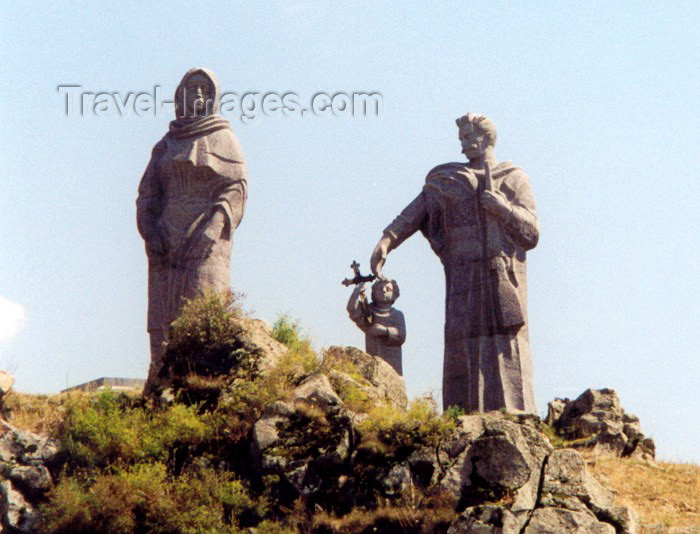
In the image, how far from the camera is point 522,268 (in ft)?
69.6

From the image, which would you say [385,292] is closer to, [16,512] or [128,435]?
[128,435]

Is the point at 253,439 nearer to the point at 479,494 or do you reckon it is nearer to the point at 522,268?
the point at 479,494

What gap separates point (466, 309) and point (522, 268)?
0.85 meters

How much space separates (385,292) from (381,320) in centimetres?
35

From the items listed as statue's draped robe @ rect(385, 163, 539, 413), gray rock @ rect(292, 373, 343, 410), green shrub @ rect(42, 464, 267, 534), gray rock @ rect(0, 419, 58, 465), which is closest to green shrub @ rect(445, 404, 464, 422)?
statue's draped robe @ rect(385, 163, 539, 413)

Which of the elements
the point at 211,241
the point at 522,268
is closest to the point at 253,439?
the point at 211,241

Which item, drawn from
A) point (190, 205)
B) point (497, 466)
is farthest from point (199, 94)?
point (497, 466)

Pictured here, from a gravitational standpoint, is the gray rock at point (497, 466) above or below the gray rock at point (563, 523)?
above

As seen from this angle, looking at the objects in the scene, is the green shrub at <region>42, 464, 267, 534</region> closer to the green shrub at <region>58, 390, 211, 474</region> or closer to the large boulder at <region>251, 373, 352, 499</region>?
the large boulder at <region>251, 373, 352, 499</region>

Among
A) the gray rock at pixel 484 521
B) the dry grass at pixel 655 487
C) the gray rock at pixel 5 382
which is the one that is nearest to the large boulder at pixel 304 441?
the gray rock at pixel 484 521

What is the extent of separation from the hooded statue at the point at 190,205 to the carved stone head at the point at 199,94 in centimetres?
1

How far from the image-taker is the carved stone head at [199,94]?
21.1 metres

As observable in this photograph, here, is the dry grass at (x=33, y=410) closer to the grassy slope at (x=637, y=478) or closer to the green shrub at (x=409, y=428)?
the grassy slope at (x=637, y=478)

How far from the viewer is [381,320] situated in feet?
68.0
